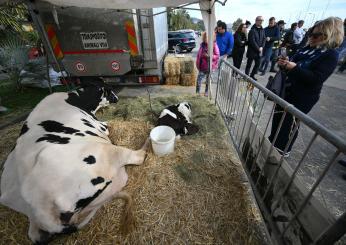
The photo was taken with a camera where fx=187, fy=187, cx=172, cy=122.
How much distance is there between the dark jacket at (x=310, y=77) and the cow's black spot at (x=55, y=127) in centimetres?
293

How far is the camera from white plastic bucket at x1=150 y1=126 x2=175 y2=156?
8.37 ft

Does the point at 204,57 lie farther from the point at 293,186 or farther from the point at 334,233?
the point at 334,233

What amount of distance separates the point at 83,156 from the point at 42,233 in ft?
2.37

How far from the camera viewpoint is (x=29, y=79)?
7.00m

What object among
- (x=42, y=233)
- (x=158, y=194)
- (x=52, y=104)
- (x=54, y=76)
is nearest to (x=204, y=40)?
(x=52, y=104)

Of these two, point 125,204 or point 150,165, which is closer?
point 125,204

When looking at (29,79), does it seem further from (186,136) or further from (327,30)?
(327,30)

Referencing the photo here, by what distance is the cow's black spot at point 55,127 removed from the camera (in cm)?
227

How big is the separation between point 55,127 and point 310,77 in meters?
3.17

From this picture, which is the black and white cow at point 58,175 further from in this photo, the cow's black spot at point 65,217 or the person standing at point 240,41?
the person standing at point 240,41

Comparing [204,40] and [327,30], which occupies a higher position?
[327,30]

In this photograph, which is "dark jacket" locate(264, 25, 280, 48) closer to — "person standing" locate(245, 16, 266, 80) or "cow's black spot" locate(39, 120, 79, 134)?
"person standing" locate(245, 16, 266, 80)

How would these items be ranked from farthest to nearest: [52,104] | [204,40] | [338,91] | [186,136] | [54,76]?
[54,76] < [338,91] < [204,40] < [186,136] < [52,104]

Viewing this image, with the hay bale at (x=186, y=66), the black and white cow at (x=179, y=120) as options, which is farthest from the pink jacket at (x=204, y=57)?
the black and white cow at (x=179, y=120)
